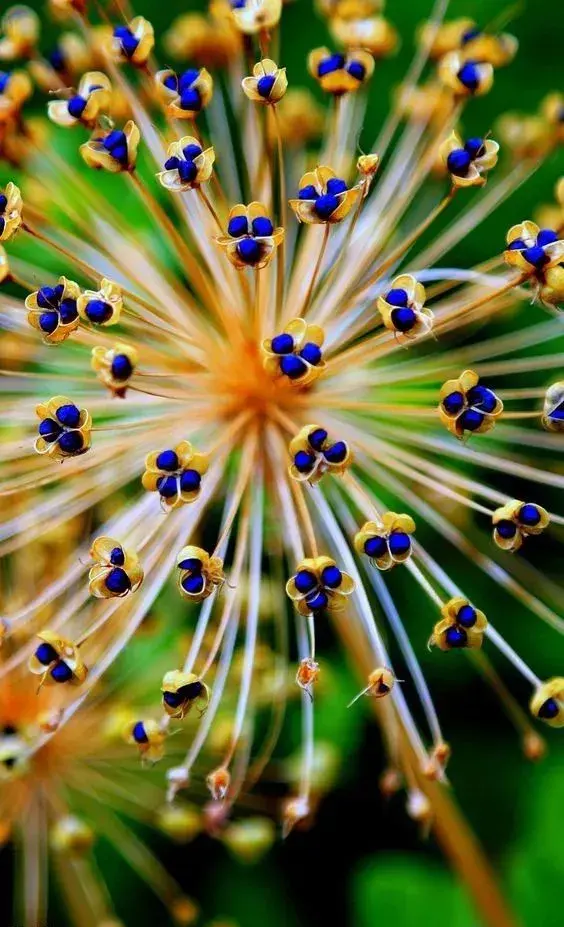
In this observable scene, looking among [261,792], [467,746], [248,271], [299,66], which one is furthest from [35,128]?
[467,746]

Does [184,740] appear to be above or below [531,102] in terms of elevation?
below

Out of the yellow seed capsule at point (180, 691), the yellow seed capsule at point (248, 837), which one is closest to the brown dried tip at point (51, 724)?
the yellow seed capsule at point (180, 691)

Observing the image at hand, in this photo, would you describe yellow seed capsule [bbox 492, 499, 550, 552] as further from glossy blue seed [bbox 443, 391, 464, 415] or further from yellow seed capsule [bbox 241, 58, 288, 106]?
yellow seed capsule [bbox 241, 58, 288, 106]

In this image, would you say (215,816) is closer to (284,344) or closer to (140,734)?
(140,734)

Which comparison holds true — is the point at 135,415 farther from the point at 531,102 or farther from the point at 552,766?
the point at 531,102

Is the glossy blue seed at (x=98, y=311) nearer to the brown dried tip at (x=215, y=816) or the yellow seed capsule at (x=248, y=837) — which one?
the brown dried tip at (x=215, y=816)

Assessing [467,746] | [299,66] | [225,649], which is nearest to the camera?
[225,649]

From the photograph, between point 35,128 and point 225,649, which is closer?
point 225,649

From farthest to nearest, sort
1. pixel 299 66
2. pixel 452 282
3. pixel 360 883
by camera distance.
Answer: pixel 299 66
pixel 360 883
pixel 452 282
